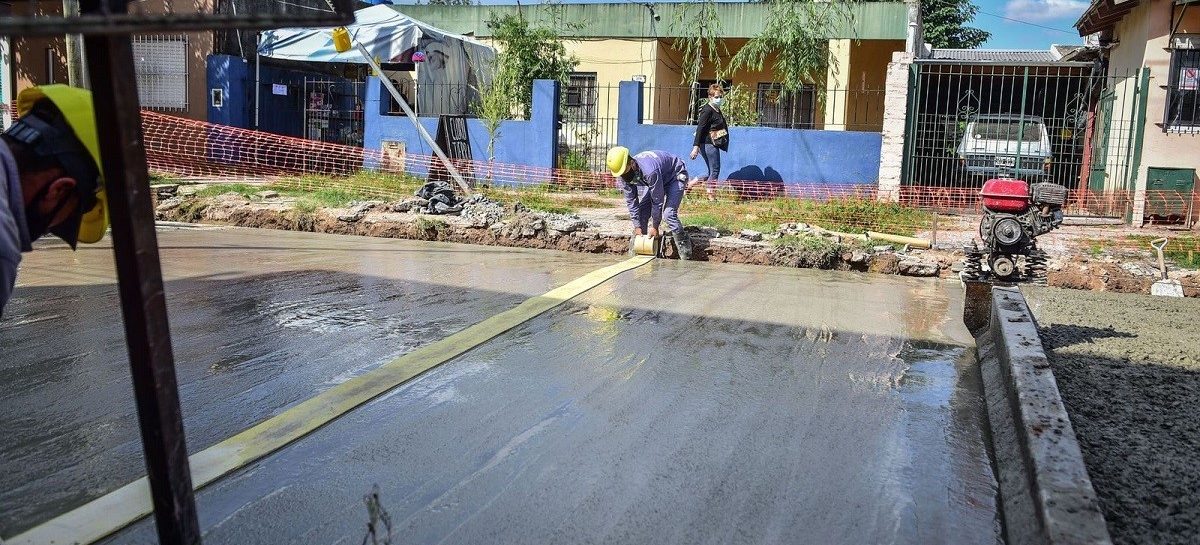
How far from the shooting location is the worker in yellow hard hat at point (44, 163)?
2289mm

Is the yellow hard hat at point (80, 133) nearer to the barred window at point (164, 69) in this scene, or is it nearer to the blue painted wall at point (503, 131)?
the blue painted wall at point (503, 131)

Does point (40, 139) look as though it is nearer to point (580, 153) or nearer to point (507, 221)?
point (507, 221)

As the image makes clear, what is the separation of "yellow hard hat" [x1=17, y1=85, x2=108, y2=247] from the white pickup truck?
14.1 metres

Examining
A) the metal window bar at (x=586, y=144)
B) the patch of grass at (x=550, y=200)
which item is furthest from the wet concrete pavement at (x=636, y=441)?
the metal window bar at (x=586, y=144)

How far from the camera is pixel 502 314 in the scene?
6875 mm

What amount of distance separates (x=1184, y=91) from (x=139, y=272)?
14.4 metres

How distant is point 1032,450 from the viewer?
3.60 m

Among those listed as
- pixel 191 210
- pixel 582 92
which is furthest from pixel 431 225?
pixel 582 92

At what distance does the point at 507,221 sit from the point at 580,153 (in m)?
6.75

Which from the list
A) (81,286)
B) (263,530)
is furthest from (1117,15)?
(263,530)

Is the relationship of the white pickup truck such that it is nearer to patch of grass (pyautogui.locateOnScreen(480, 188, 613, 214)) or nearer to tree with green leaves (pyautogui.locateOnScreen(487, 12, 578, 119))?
patch of grass (pyautogui.locateOnScreen(480, 188, 613, 214))

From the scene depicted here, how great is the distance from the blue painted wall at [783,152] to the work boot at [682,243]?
19.6 feet

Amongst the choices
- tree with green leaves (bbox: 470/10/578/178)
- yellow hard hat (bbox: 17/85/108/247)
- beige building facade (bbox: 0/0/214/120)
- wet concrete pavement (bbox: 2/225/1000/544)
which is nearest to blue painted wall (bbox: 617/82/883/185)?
tree with green leaves (bbox: 470/10/578/178)

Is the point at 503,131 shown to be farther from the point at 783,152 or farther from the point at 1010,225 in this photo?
the point at 1010,225
